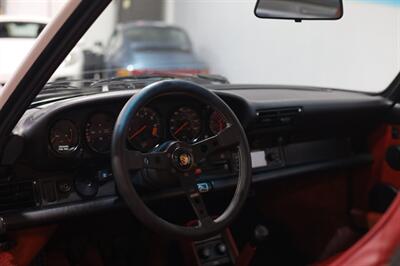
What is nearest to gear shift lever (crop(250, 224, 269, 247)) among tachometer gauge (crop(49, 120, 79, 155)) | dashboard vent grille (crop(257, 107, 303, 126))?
dashboard vent grille (crop(257, 107, 303, 126))

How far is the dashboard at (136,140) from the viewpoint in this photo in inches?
67.8

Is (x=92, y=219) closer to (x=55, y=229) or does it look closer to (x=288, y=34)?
(x=55, y=229)

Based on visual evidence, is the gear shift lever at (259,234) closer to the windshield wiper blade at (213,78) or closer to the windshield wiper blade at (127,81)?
the windshield wiper blade at (213,78)

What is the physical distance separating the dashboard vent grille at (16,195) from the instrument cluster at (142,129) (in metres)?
0.17

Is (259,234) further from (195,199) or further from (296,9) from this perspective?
(296,9)

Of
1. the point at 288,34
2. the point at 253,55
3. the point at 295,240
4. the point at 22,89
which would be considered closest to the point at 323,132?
the point at 295,240

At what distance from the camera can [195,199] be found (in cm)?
171

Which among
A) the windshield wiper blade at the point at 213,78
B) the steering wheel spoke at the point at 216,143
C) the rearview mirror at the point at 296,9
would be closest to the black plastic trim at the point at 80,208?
the steering wheel spoke at the point at 216,143

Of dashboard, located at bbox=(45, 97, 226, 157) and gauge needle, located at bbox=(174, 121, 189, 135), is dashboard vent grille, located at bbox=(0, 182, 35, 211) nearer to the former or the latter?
dashboard, located at bbox=(45, 97, 226, 157)

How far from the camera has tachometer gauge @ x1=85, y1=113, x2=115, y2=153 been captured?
6.09 ft

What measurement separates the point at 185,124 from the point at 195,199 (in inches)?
15.3

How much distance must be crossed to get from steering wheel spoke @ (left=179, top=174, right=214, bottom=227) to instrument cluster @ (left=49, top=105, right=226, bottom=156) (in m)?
0.24

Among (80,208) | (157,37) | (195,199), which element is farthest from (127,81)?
(157,37)

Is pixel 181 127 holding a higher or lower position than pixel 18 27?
higher
